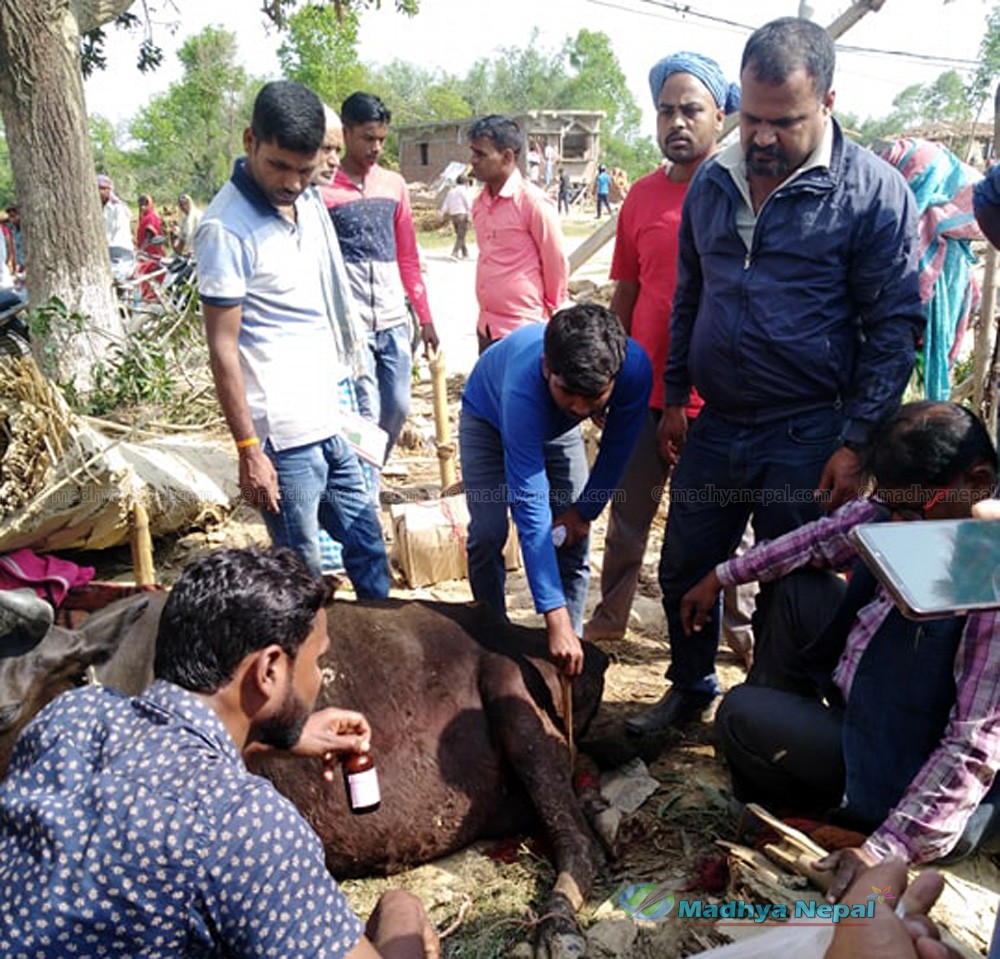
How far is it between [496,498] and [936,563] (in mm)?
2322

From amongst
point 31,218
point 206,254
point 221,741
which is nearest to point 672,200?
point 206,254

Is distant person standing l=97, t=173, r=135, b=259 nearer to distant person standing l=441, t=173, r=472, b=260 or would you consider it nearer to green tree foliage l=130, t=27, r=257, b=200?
distant person standing l=441, t=173, r=472, b=260

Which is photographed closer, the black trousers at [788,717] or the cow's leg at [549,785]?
the cow's leg at [549,785]

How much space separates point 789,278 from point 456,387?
5667mm

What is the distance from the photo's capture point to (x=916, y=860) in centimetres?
228

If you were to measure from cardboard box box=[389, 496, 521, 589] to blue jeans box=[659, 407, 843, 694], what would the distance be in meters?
1.53

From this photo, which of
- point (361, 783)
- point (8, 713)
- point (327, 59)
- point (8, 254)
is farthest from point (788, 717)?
point (327, 59)

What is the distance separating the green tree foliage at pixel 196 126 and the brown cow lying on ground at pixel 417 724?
3924 centimetres

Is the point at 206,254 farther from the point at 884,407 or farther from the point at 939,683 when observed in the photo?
the point at 939,683

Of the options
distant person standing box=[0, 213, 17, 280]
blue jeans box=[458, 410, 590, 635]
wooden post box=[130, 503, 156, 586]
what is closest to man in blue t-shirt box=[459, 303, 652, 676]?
blue jeans box=[458, 410, 590, 635]

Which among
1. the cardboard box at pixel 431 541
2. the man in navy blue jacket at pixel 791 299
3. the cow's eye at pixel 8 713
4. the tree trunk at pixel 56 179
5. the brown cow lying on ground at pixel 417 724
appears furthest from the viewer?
the tree trunk at pixel 56 179

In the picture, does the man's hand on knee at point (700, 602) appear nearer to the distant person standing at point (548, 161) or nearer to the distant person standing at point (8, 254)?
the distant person standing at point (8, 254)

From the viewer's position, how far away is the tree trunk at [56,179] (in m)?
6.04

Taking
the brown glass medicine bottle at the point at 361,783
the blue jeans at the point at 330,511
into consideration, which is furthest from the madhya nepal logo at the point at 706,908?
the blue jeans at the point at 330,511
